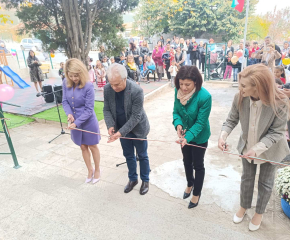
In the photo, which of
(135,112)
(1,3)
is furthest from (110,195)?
(1,3)

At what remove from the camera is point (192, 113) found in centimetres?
Result: 229

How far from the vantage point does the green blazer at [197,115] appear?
224 centimetres

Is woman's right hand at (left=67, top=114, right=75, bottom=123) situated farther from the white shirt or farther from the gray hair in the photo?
the white shirt

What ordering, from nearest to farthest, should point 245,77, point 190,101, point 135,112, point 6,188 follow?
point 245,77 → point 190,101 → point 135,112 → point 6,188

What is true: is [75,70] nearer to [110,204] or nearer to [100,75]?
[110,204]

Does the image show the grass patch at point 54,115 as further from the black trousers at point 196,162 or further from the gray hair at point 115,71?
the black trousers at point 196,162

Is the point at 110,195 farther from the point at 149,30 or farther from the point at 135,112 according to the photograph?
the point at 149,30

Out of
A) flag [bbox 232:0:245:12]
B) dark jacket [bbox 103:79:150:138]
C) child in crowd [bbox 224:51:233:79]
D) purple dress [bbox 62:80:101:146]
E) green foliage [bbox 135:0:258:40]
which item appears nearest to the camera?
dark jacket [bbox 103:79:150:138]

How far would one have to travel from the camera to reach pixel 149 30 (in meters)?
24.8

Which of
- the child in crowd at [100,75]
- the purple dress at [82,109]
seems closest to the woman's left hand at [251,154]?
the purple dress at [82,109]

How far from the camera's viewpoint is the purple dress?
9.39ft

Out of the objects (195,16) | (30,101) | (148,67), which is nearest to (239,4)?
(148,67)

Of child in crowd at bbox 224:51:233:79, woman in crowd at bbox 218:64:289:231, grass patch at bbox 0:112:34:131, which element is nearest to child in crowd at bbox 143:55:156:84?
child in crowd at bbox 224:51:233:79

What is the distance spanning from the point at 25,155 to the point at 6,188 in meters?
1.15
